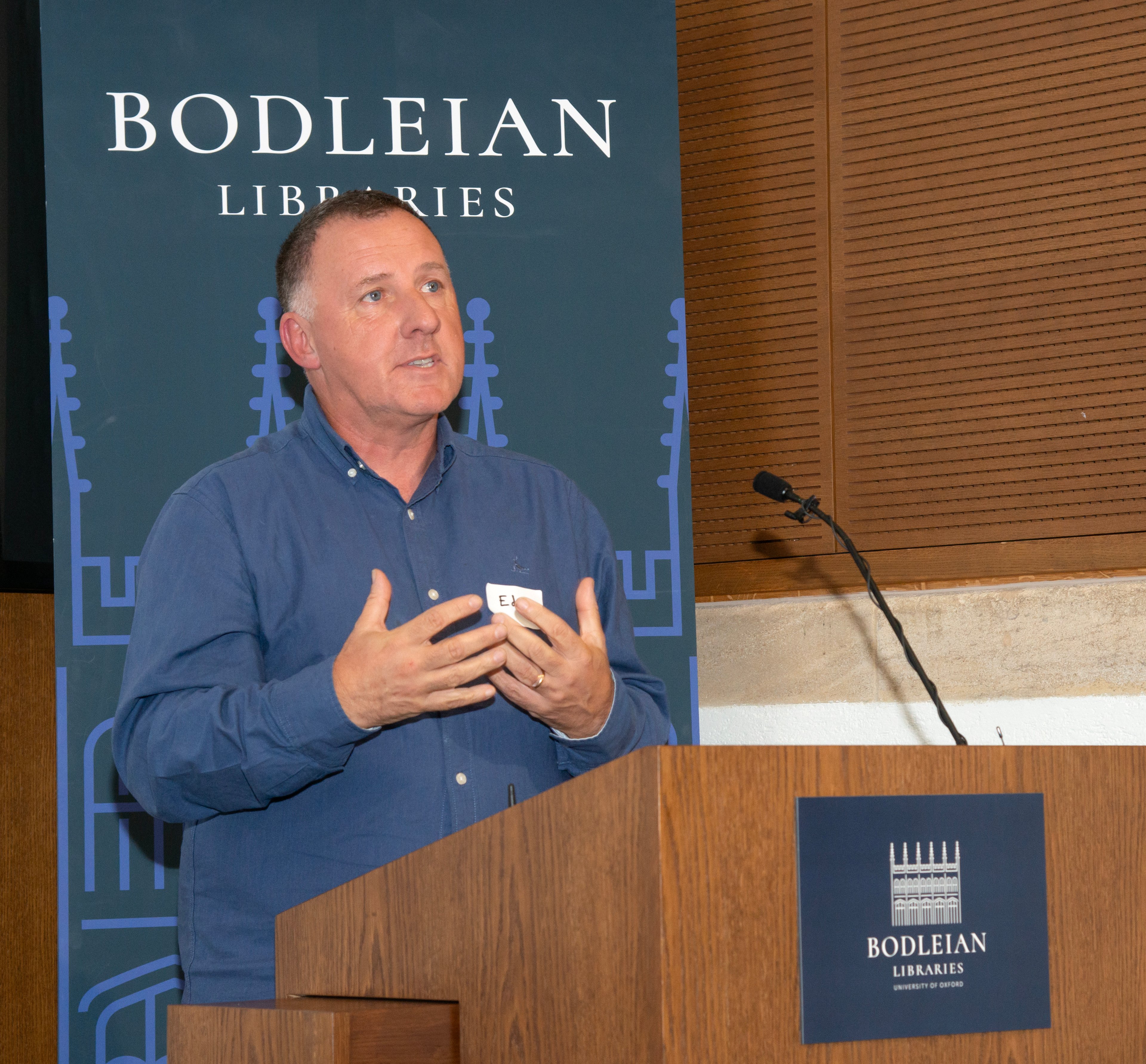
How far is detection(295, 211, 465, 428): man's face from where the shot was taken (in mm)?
1998

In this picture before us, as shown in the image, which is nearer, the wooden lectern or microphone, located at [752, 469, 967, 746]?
the wooden lectern

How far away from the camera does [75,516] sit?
2818mm

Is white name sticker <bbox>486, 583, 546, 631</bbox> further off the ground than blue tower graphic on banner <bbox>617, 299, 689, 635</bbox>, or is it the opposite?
blue tower graphic on banner <bbox>617, 299, 689, 635</bbox>

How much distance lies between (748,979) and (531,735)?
913 mm

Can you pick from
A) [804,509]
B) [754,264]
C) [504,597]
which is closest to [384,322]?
[504,597]

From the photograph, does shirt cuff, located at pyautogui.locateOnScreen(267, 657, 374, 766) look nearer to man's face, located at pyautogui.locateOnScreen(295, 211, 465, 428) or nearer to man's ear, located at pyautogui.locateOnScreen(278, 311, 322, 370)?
man's face, located at pyautogui.locateOnScreen(295, 211, 465, 428)

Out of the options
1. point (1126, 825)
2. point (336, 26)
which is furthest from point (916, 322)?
point (1126, 825)

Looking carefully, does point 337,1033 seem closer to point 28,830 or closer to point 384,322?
point 384,322

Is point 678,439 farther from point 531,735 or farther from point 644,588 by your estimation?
point 531,735

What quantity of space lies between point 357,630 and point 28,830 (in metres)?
2.10

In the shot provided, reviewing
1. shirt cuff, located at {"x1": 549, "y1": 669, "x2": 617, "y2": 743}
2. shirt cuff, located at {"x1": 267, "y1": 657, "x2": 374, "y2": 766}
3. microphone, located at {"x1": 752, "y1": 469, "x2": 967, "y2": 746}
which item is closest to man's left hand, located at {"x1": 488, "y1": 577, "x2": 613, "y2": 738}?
shirt cuff, located at {"x1": 549, "y1": 669, "x2": 617, "y2": 743}

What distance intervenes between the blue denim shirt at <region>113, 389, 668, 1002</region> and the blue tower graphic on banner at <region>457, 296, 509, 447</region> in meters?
0.96

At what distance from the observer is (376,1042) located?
1208 mm

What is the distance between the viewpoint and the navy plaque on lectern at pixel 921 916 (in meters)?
1.04
